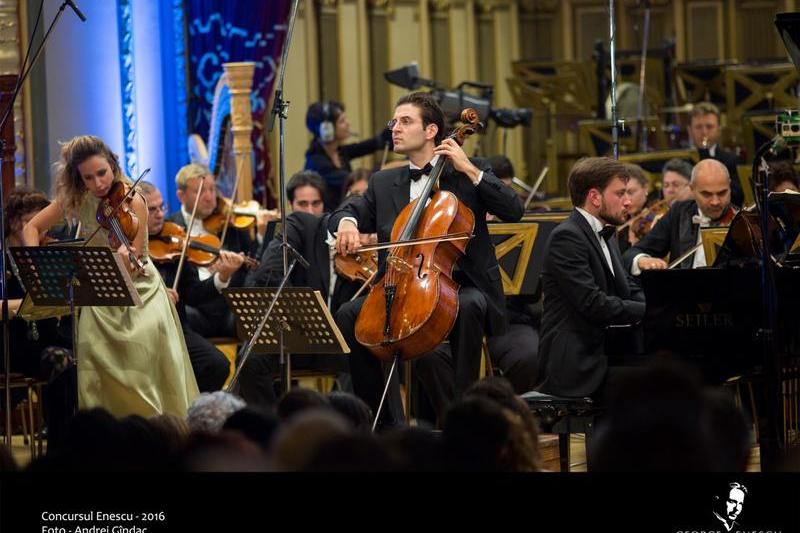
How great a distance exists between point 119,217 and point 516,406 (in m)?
2.34

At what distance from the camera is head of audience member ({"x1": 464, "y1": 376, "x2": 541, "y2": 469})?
9.84 ft

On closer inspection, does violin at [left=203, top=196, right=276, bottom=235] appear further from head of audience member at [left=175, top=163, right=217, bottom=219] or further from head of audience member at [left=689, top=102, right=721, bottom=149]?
head of audience member at [left=689, top=102, right=721, bottom=149]

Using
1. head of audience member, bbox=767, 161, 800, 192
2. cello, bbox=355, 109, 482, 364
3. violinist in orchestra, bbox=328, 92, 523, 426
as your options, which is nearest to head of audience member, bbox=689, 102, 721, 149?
head of audience member, bbox=767, 161, 800, 192

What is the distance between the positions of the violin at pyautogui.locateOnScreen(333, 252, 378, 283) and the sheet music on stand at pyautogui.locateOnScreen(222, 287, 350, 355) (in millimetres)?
987

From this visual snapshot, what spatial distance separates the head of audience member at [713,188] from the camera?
6230 millimetres

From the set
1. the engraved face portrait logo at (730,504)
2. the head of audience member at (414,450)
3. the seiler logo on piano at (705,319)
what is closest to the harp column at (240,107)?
the seiler logo on piano at (705,319)

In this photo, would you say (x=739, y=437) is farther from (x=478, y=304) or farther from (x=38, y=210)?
(x=38, y=210)

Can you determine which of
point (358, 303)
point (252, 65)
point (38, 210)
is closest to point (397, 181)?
point (358, 303)

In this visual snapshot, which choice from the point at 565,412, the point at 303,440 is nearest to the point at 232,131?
the point at 565,412

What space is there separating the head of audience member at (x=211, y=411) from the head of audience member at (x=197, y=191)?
3.33 meters

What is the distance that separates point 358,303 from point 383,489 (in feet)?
9.94

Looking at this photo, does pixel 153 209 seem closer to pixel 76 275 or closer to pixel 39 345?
pixel 39 345

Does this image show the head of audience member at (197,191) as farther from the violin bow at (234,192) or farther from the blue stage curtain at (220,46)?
the blue stage curtain at (220,46)

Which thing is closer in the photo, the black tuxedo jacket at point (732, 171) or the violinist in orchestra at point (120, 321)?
the violinist in orchestra at point (120, 321)
